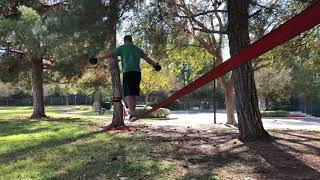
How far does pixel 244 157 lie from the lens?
7.91 m

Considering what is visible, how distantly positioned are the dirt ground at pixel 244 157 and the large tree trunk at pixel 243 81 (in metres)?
0.36

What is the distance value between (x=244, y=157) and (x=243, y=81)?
2.61m

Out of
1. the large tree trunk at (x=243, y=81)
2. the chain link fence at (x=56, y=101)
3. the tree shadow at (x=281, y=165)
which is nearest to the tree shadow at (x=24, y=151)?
the large tree trunk at (x=243, y=81)

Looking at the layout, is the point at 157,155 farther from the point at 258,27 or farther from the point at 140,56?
the point at 258,27

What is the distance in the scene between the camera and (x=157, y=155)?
8117 millimetres

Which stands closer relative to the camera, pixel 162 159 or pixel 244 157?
pixel 162 159

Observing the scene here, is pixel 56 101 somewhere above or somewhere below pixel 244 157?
above

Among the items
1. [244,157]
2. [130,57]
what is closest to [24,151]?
[130,57]

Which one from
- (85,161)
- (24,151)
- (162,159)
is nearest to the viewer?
(85,161)

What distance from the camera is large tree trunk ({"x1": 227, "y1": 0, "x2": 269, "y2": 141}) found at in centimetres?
1005

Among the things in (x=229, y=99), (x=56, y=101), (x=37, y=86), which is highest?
(x=56, y=101)

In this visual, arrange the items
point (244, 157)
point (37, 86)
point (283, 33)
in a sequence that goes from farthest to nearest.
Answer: point (37, 86), point (244, 157), point (283, 33)

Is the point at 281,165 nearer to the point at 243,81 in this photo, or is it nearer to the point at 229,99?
the point at 243,81

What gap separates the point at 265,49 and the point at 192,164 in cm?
406
